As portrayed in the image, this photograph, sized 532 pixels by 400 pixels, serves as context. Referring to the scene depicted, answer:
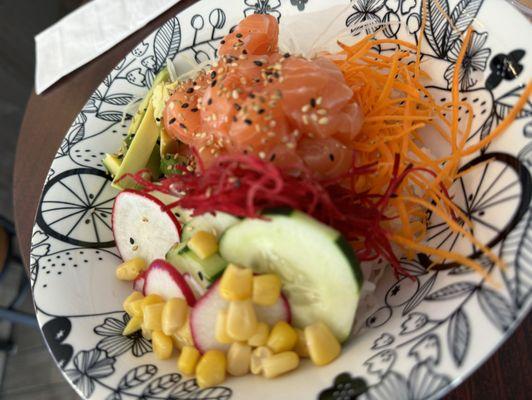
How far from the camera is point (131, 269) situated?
72.0 inches

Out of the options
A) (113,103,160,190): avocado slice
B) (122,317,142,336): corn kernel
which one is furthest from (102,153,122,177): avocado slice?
(122,317,142,336): corn kernel

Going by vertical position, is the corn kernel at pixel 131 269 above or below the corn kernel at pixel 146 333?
above

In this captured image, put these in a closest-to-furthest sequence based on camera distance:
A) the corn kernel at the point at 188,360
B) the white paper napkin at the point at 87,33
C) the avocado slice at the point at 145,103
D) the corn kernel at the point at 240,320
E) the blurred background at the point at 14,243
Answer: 1. the corn kernel at the point at 240,320
2. the corn kernel at the point at 188,360
3. the avocado slice at the point at 145,103
4. the white paper napkin at the point at 87,33
5. the blurred background at the point at 14,243

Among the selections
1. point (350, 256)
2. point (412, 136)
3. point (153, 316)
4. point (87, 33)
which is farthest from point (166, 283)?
point (87, 33)

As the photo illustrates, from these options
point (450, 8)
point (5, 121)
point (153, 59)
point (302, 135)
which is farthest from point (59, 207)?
point (5, 121)

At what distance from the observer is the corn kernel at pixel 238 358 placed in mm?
1427

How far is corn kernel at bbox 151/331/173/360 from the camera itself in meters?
1.57

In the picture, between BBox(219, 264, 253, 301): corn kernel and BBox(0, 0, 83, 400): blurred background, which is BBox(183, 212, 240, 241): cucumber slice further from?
BBox(0, 0, 83, 400): blurred background

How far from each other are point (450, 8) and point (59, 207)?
1.76 m

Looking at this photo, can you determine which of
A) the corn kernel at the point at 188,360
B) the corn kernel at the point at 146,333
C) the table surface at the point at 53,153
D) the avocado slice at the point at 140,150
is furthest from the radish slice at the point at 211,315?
the avocado slice at the point at 140,150

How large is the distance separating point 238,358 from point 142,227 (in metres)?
0.69

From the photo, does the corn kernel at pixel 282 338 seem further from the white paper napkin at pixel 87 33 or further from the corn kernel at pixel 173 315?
the white paper napkin at pixel 87 33

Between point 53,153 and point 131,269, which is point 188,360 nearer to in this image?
point 131,269

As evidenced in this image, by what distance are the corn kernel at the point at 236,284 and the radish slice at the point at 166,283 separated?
246mm
